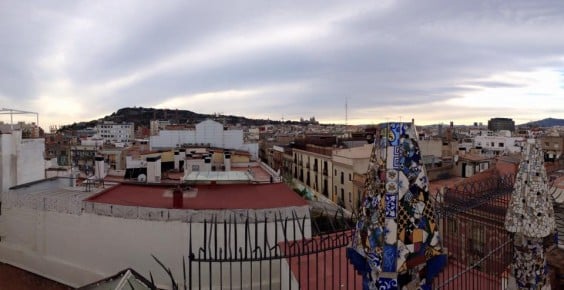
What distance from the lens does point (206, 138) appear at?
2808 cm

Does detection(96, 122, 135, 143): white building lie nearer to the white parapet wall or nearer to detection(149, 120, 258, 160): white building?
detection(149, 120, 258, 160): white building

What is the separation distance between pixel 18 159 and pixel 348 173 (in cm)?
1916

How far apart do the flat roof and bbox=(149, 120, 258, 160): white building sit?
17467mm

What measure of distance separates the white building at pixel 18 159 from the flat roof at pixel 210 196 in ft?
13.4

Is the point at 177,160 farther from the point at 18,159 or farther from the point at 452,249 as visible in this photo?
the point at 452,249

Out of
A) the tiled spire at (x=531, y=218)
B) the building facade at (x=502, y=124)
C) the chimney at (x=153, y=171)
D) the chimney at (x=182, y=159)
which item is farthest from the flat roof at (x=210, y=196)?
the building facade at (x=502, y=124)

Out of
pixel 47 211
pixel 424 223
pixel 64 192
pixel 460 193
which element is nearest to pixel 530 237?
pixel 460 193

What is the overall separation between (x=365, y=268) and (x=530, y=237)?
2484 mm

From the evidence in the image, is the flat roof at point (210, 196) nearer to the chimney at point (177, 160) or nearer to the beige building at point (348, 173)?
the chimney at point (177, 160)

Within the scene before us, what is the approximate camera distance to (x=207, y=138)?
92.2ft

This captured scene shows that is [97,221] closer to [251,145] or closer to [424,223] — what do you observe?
[424,223]

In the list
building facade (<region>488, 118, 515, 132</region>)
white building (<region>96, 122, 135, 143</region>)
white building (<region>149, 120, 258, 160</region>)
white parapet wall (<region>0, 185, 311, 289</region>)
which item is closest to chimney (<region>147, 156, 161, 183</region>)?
white parapet wall (<region>0, 185, 311, 289</region>)

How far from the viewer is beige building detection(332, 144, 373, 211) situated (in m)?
25.6

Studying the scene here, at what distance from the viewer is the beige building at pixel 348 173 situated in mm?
25578
